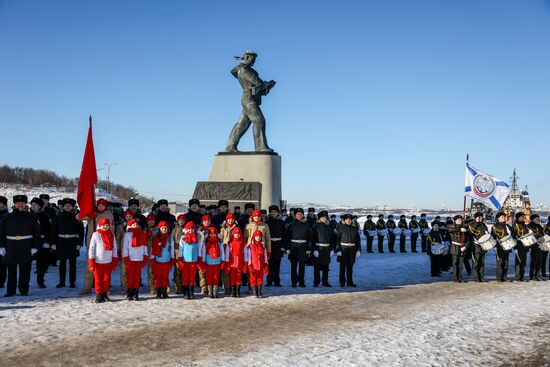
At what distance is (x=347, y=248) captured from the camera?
1203 centimetres

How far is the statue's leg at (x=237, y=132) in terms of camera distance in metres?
22.3

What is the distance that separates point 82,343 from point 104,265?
2.94 m

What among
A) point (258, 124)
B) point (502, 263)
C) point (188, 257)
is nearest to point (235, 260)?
point (188, 257)

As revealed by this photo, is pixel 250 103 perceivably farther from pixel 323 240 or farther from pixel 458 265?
pixel 458 265

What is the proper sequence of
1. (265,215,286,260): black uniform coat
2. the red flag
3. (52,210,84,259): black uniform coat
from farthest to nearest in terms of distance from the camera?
(265,215,286,260): black uniform coat → (52,210,84,259): black uniform coat → the red flag

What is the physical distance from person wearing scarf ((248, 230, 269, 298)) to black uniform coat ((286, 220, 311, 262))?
1581 millimetres

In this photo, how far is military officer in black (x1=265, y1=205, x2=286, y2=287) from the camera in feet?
38.4

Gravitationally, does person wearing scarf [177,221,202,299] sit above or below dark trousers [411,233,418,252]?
above

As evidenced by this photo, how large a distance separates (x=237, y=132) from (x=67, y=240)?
40.0ft

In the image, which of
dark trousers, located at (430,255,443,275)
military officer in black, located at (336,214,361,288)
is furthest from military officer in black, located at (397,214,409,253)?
military officer in black, located at (336,214,361,288)

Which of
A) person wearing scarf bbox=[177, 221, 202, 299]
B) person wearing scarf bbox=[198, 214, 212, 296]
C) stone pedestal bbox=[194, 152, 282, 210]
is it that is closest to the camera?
person wearing scarf bbox=[177, 221, 202, 299]

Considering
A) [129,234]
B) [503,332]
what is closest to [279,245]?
[129,234]

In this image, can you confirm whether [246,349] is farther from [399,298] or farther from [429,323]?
[399,298]

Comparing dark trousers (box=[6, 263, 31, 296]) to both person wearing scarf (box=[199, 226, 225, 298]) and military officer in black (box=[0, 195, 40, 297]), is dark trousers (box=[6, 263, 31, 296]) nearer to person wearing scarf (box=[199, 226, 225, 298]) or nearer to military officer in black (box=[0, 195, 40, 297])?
military officer in black (box=[0, 195, 40, 297])
